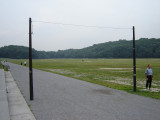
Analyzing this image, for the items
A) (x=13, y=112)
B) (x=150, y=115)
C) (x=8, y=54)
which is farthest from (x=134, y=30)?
(x=8, y=54)

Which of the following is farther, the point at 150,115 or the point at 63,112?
the point at 63,112

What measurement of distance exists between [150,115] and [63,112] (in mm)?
3030

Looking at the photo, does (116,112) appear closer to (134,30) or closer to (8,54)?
(134,30)

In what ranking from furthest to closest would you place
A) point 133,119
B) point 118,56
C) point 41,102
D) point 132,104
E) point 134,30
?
1. point 118,56
2. point 134,30
3. point 41,102
4. point 132,104
5. point 133,119

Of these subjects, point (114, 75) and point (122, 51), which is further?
point (122, 51)

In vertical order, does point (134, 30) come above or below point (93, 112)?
above

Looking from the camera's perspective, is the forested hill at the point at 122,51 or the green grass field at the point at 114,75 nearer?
the green grass field at the point at 114,75

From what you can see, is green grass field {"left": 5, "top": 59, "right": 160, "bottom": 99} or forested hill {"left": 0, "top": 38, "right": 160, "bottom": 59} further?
forested hill {"left": 0, "top": 38, "right": 160, "bottom": 59}

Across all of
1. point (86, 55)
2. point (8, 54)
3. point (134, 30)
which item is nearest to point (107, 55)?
point (86, 55)

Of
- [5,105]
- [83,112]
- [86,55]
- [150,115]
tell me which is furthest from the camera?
[86,55]

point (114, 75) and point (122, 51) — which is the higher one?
point (122, 51)

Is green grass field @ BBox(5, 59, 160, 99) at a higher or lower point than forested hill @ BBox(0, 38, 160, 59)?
lower

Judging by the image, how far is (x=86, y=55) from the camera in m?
190

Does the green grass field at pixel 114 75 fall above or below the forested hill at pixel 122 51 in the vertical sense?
below
